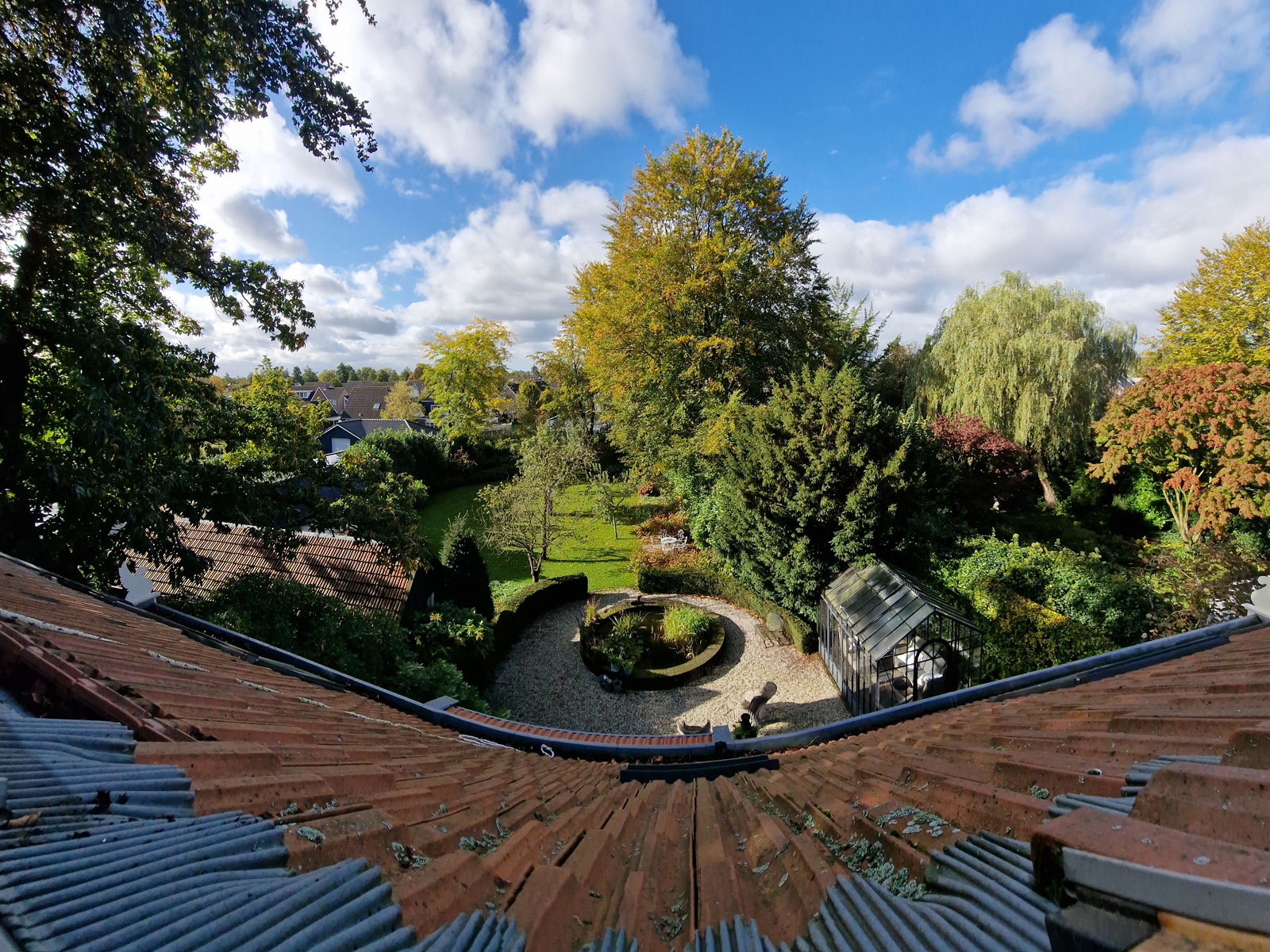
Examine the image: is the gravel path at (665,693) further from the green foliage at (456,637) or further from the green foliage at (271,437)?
the green foliage at (271,437)

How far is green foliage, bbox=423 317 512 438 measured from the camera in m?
35.9

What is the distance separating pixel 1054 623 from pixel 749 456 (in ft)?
22.3

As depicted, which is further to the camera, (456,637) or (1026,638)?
(456,637)

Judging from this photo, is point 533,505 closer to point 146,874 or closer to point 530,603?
point 530,603

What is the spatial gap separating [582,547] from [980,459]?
1486cm

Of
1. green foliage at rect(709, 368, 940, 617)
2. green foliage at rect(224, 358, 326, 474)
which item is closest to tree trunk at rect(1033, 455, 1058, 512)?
green foliage at rect(709, 368, 940, 617)

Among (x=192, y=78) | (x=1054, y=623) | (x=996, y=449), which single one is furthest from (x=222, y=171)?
(x=996, y=449)

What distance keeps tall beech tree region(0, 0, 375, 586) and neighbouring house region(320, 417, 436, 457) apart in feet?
99.2

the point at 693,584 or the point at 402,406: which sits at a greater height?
the point at 402,406

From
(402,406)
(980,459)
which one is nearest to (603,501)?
(980,459)

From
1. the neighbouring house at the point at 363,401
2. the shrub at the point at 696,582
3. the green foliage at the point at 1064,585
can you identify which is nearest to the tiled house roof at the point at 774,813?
the green foliage at the point at 1064,585

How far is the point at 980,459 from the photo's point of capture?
18.8 meters

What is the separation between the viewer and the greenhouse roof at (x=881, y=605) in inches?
379

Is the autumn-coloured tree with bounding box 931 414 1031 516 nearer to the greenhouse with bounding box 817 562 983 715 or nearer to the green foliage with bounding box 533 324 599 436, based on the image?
the greenhouse with bounding box 817 562 983 715
